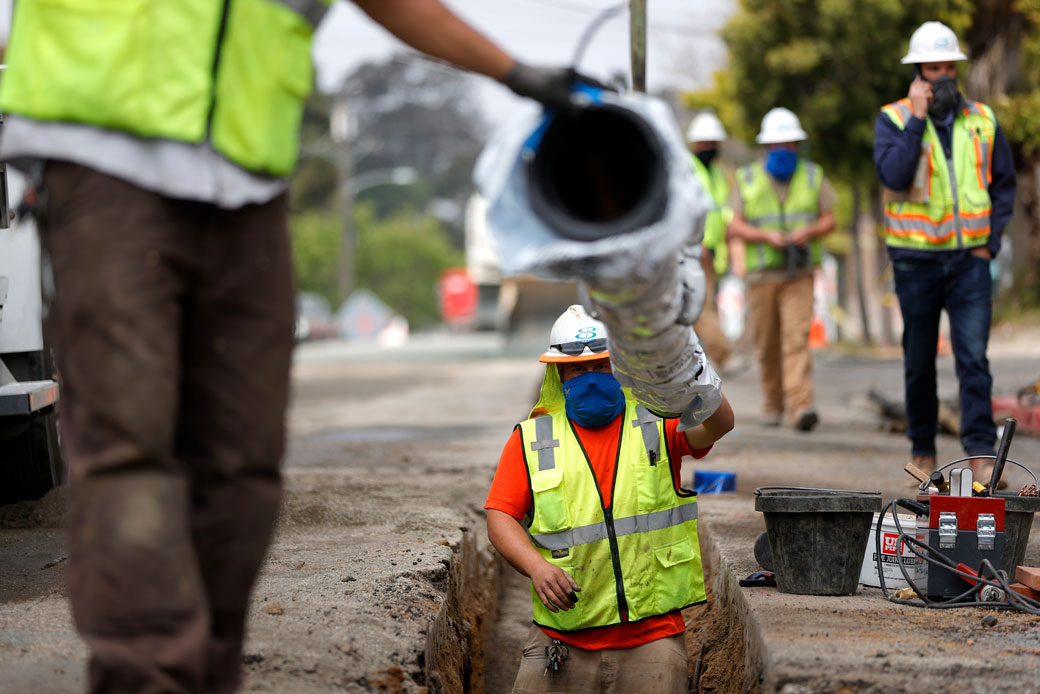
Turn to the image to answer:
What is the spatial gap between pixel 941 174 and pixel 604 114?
4.02 metres

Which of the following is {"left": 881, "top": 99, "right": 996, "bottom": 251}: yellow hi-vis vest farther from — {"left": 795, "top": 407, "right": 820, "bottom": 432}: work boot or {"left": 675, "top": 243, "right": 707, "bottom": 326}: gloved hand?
{"left": 675, "top": 243, "right": 707, "bottom": 326}: gloved hand

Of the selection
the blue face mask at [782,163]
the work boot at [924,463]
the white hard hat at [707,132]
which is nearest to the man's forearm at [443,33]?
the work boot at [924,463]

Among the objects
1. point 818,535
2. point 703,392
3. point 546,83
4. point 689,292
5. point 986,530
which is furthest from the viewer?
point 818,535

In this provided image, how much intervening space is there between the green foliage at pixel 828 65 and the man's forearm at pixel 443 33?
52.1 ft

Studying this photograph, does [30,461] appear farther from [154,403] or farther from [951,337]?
[951,337]

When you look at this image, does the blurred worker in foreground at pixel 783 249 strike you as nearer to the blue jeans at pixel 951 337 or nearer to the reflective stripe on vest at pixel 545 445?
the blue jeans at pixel 951 337

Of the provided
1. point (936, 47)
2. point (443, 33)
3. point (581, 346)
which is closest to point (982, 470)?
point (936, 47)

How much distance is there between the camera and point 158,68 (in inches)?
94.4

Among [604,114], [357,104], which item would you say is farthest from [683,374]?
[357,104]

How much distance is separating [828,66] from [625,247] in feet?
58.2

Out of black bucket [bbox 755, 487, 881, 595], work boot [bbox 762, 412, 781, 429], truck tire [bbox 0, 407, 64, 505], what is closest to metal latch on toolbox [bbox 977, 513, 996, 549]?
black bucket [bbox 755, 487, 881, 595]

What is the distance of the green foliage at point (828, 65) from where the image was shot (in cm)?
1806

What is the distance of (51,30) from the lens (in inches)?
95.3

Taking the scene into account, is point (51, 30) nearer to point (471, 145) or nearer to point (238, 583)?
point (238, 583)
